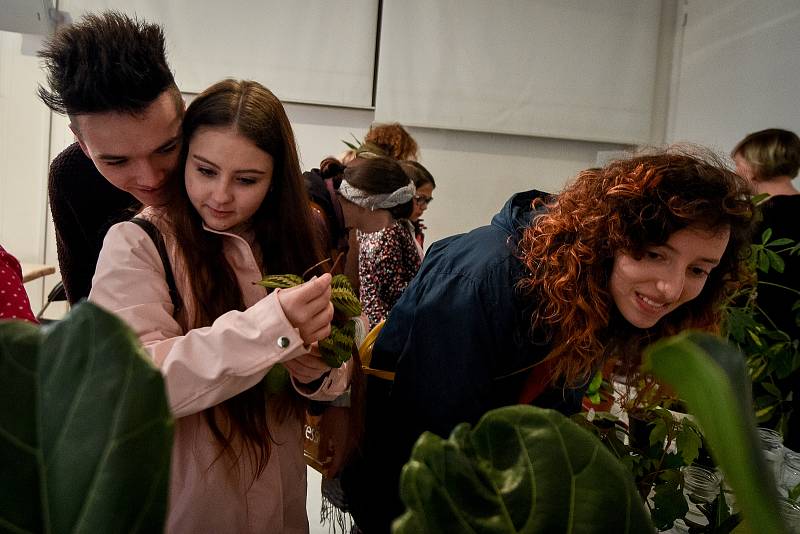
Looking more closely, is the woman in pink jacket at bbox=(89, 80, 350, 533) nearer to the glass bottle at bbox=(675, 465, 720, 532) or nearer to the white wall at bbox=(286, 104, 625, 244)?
the glass bottle at bbox=(675, 465, 720, 532)

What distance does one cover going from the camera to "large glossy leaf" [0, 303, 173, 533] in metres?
0.21

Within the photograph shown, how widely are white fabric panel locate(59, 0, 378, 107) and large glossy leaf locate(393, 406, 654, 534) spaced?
440cm

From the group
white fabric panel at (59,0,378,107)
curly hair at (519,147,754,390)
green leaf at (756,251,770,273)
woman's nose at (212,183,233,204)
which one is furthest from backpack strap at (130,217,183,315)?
white fabric panel at (59,0,378,107)

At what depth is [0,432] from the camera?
0.21 metres

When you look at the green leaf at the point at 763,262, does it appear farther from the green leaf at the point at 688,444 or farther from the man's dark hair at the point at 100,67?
the man's dark hair at the point at 100,67

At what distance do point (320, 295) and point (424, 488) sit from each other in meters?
0.62

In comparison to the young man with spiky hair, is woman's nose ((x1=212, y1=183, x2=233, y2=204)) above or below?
below

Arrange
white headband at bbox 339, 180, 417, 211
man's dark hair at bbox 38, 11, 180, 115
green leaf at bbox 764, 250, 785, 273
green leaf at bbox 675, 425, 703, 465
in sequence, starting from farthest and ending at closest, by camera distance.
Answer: white headband at bbox 339, 180, 417, 211 → green leaf at bbox 764, 250, 785, 273 → green leaf at bbox 675, 425, 703, 465 → man's dark hair at bbox 38, 11, 180, 115

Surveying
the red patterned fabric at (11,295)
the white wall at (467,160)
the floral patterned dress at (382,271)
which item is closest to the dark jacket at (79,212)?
the red patterned fabric at (11,295)

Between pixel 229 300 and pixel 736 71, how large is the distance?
3961 mm

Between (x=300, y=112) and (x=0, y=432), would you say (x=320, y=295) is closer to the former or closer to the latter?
(x=0, y=432)

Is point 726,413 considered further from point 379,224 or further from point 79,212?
point 379,224

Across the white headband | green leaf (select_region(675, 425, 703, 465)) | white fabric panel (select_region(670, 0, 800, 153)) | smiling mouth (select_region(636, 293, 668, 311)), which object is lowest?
green leaf (select_region(675, 425, 703, 465))

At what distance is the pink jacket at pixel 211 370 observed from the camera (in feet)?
2.72
